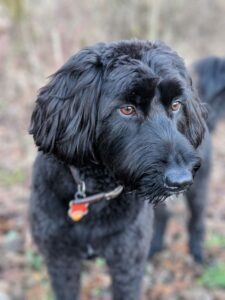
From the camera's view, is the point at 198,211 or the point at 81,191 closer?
the point at 81,191

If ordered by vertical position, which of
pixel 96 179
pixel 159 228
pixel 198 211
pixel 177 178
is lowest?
pixel 159 228

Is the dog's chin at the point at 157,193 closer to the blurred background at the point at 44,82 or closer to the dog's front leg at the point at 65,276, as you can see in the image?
the dog's front leg at the point at 65,276

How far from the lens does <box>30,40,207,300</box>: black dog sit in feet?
8.30

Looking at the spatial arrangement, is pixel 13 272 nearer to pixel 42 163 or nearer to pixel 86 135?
pixel 42 163

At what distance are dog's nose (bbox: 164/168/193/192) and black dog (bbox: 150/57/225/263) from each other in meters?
1.64

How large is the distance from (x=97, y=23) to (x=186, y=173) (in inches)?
264

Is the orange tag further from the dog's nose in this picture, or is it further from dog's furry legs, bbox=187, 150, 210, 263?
dog's furry legs, bbox=187, 150, 210, 263

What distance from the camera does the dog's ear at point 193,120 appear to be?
2.82m

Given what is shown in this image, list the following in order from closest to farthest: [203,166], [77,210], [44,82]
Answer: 1. [77,210]
2. [203,166]
3. [44,82]

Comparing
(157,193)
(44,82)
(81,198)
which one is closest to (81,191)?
(81,198)

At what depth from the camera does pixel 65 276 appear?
3473 mm

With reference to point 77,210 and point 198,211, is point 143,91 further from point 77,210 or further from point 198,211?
point 198,211

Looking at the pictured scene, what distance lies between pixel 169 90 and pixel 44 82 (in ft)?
14.2

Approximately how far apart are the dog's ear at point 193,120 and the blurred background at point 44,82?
6.30 feet
